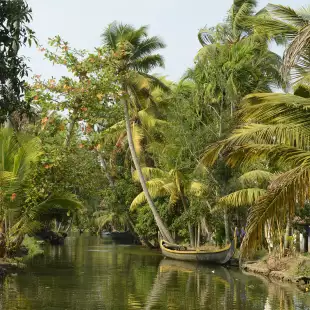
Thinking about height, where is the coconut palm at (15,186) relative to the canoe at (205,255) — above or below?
above

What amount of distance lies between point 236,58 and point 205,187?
5.73 meters

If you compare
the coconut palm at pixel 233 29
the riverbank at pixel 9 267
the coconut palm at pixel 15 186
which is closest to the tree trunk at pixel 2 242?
the coconut palm at pixel 15 186

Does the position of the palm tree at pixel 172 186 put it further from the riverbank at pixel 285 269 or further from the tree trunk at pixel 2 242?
the tree trunk at pixel 2 242

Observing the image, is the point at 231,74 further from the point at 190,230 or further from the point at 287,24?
the point at 287,24

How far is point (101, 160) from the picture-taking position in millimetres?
39750

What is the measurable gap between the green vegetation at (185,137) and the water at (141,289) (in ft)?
5.72

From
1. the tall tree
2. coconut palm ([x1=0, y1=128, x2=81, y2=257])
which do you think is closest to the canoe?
coconut palm ([x1=0, y1=128, x2=81, y2=257])

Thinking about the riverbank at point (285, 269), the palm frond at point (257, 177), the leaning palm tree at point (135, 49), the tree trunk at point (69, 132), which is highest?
the leaning palm tree at point (135, 49)

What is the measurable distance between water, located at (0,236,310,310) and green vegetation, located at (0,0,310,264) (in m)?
1.74

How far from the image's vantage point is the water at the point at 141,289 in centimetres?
1373

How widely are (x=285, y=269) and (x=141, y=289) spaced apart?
5568mm

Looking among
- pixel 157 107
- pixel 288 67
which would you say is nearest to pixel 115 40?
pixel 157 107

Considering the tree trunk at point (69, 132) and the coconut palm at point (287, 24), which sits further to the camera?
the tree trunk at point (69, 132)

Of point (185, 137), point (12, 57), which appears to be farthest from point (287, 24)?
point (185, 137)
